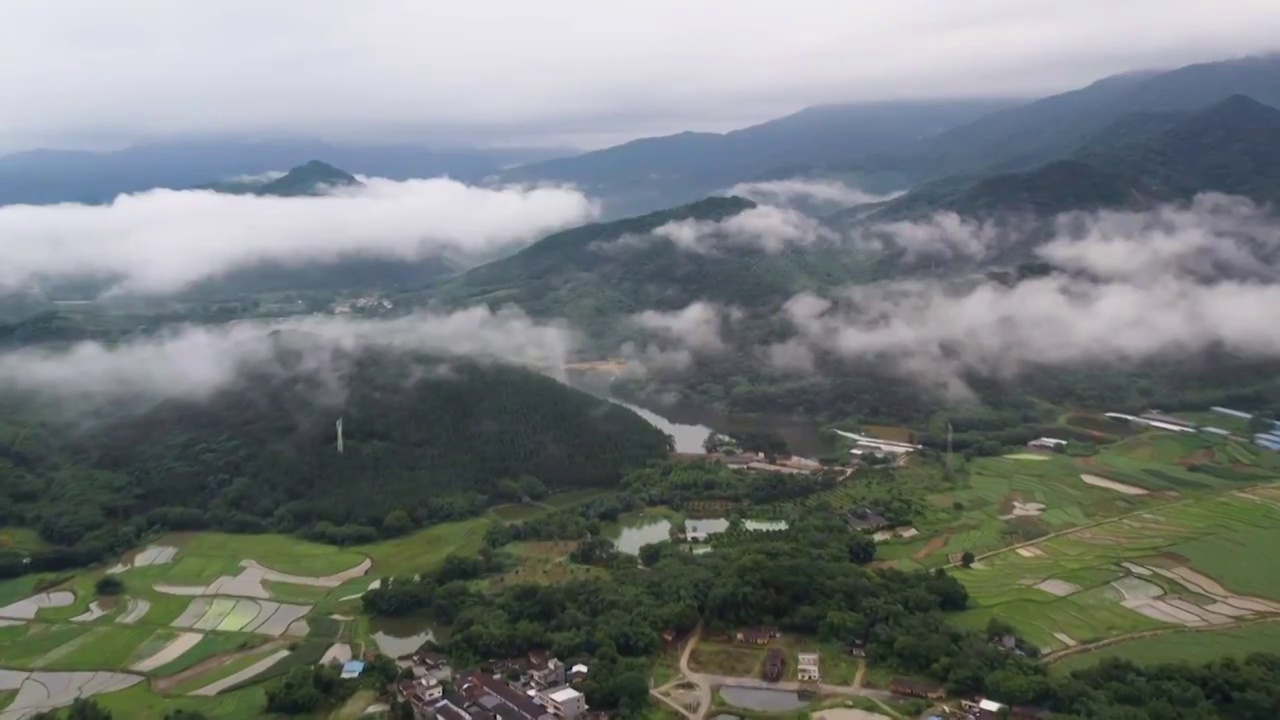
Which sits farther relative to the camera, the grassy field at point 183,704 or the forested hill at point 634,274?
the forested hill at point 634,274

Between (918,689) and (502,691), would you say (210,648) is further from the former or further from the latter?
(918,689)

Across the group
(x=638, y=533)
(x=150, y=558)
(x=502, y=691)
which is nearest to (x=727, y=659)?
(x=502, y=691)

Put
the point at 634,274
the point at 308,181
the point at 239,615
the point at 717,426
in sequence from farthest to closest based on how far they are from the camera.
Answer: the point at 308,181 < the point at 634,274 < the point at 717,426 < the point at 239,615

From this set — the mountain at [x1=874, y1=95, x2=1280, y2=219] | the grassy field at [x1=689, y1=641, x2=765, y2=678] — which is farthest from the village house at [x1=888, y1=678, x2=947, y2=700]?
the mountain at [x1=874, y1=95, x2=1280, y2=219]

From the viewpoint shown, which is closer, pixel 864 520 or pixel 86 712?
pixel 86 712

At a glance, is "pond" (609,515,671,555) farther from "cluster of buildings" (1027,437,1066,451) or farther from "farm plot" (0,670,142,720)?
"cluster of buildings" (1027,437,1066,451)

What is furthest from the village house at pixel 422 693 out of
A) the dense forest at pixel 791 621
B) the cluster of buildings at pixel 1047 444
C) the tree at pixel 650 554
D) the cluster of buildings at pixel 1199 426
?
the cluster of buildings at pixel 1199 426

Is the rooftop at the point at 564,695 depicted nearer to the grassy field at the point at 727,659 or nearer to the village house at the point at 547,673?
the village house at the point at 547,673
